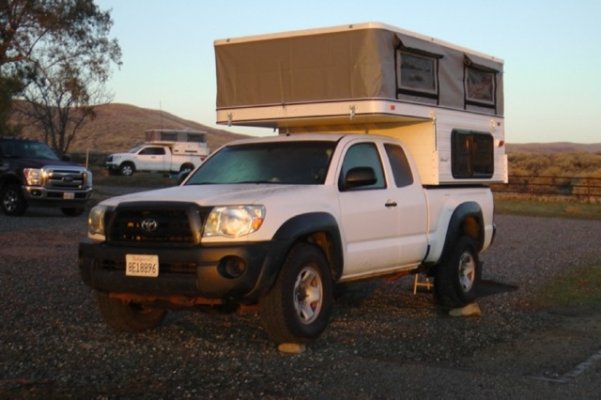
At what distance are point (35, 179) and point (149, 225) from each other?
15197mm

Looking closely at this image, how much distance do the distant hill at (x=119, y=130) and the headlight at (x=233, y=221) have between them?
68643mm

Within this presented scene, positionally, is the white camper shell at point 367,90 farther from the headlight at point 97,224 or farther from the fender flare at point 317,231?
the headlight at point 97,224

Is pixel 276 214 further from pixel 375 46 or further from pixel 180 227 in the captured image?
pixel 375 46

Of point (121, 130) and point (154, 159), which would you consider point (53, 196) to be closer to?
point (154, 159)

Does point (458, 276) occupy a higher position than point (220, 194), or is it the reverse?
point (220, 194)

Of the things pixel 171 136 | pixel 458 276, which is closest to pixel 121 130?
pixel 171 136

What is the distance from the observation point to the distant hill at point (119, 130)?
86.2m

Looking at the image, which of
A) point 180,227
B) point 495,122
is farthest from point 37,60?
point 180,227

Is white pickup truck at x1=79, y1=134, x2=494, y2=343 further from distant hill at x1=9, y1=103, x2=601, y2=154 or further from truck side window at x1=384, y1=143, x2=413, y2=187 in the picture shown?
distant hill at x1=9, y1=103, x2=601, y2=154

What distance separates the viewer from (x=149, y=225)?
279 inches

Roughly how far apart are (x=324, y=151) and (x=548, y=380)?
3.10m

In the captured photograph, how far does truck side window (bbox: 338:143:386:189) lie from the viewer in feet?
27.6

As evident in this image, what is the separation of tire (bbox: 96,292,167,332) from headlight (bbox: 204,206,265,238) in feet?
4.42

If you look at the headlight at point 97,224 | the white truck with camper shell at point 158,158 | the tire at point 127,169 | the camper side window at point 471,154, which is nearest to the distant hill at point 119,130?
the white truck with camper shell at point 158,158
